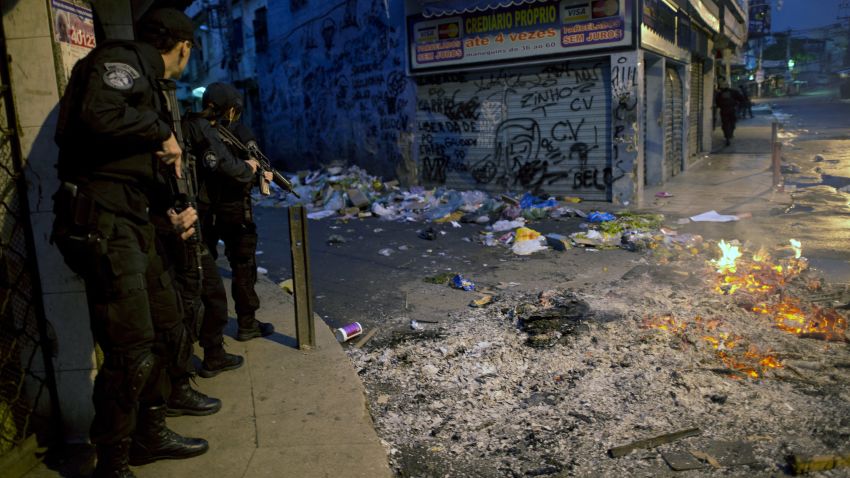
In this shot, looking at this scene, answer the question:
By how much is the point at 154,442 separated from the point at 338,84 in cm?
1315

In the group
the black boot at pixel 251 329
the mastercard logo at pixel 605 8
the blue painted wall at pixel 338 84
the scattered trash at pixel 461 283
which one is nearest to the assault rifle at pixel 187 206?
the black boot at pixel 251 329

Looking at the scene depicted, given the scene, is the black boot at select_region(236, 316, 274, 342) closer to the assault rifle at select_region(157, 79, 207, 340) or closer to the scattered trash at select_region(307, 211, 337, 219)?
the assault rifle at select_region(157, 79, 207, 340)

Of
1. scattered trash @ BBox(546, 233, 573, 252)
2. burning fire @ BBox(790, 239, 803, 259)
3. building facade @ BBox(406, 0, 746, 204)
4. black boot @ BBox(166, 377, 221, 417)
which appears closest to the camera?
black boot @ BBox(166, 377, 221, 417)

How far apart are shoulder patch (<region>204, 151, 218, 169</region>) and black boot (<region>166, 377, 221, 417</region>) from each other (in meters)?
1.29

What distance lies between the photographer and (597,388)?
3607 mm

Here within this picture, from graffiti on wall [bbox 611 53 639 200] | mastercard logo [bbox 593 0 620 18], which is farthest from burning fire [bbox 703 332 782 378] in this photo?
mastercard logo [bbox 593 0 620 18]

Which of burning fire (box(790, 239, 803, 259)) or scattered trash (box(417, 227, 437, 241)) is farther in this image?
scattered trash (box(417, 227, 437, 241))

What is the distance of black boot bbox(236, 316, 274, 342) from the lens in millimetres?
4160

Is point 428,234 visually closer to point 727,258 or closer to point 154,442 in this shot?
point 727,258

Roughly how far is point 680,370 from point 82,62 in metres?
3.52

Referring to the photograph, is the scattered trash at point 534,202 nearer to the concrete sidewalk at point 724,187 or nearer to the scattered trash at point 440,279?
the concrete sidewalk at point 724,187

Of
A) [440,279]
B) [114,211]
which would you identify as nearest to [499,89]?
[440,279]

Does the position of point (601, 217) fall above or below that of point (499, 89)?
below

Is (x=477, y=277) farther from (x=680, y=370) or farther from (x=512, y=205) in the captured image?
(x=512, y=205)
